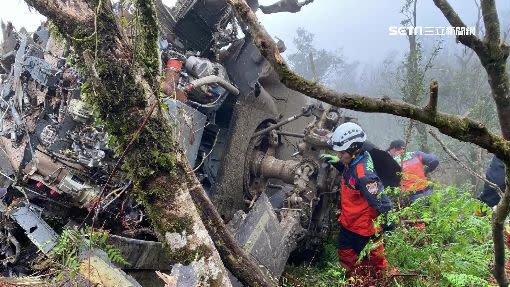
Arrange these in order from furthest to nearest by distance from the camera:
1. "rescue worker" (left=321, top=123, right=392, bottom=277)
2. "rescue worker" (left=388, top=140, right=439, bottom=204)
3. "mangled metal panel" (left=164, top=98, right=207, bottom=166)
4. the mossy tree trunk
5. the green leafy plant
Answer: "rescue worker" (left=388, top=140, right=439, bottom=204) < "mangled metal panel" (left=164, top=98, right=207, bottom=166) < "rescue worker" (left=321, top=123, right=392, bottom=277) < the green leafy plant < the mossy tree trunk

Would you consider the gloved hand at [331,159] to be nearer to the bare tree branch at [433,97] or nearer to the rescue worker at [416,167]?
the rescue worker at [416,167]

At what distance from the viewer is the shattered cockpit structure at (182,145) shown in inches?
172

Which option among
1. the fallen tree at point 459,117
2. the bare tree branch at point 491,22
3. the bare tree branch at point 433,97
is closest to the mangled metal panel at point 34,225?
the fallen tree at point 459,117

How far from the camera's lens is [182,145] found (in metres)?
4.19

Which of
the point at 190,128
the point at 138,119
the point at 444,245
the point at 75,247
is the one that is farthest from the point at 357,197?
the point at 75,247

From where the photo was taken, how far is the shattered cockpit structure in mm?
4379

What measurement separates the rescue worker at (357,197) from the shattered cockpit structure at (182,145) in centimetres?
63

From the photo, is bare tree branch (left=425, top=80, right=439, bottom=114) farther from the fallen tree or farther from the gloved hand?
the gloved hand

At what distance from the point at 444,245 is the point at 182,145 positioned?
8.25ft

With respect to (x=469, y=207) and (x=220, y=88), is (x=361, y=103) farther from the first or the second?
(x=220, y=88)

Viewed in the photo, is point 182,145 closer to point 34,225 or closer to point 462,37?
point 34,225

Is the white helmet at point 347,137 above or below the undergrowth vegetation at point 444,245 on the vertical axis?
above

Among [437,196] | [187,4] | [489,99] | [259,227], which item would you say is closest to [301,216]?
[259,227]

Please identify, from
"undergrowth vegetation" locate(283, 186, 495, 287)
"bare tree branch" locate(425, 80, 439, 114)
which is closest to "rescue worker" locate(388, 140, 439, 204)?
"undergrowth vegetation" locate(283, 186, 495, 287)
